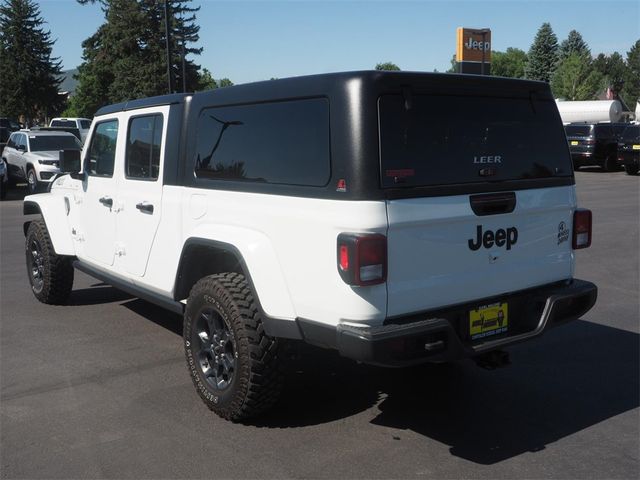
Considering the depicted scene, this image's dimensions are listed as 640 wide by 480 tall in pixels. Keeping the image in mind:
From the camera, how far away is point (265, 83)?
13.5 feet

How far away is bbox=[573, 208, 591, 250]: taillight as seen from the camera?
14.7 feet

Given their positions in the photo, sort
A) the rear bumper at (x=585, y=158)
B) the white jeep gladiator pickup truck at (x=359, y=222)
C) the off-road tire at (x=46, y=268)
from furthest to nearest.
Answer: the rear bumper at (x=585, y=158)
the off-road tire at (x=46, y=268)
the white jeep gladiator pickup truck at (x=359, y=222)

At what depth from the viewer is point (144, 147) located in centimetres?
525

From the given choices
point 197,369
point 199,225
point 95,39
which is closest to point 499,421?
point 197,369

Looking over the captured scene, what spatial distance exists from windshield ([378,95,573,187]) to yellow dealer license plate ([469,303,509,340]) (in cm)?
74

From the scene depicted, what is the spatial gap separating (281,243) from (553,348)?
2989 mm

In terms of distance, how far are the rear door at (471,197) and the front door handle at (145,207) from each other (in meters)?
2.19

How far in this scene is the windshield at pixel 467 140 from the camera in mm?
3604

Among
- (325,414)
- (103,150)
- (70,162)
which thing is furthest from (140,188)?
(325,414)

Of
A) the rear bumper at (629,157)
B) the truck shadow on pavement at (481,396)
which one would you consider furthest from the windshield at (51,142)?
the rear bumper at (629,157)

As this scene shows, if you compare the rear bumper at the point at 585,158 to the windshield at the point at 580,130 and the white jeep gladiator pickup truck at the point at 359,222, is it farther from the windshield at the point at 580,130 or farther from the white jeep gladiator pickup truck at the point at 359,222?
the white jeep gladiator pickup truck at the point at 359,222

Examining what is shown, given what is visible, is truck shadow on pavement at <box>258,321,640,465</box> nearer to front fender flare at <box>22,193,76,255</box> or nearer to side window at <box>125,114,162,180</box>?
side window at <box>125,114,162,180</box>

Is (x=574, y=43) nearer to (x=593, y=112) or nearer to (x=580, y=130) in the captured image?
(x=593, y=112)

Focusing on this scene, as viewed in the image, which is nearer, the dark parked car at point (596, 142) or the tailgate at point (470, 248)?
the tailgate at point (470, 248)
